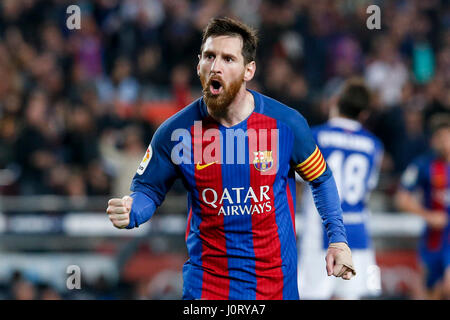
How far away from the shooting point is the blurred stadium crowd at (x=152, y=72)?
945cm

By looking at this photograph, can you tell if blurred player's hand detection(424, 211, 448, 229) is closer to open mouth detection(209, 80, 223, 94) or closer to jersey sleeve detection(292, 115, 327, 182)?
jersey sleeve detection(292, 115, 327, 182)

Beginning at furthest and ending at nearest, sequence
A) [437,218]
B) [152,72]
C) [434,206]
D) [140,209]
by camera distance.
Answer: [152,72] < [434,206] < [437,218] < [140,209]

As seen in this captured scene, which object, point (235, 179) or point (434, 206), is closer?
point (235, 179)

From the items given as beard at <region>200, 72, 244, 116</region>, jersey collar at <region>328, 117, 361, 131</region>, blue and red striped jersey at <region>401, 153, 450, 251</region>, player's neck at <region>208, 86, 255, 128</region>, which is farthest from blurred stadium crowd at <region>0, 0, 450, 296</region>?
beard at <region>200, 72, 244, 116</region>

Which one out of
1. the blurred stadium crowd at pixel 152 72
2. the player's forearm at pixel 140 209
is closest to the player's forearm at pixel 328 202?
the player's forearm at pixel 140 209

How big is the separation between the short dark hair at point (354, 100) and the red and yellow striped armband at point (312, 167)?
2.51m

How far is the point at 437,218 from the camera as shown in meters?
7.87

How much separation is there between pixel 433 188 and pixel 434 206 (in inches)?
7.2

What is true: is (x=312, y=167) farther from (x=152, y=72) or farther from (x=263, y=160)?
(x=152, y=72)

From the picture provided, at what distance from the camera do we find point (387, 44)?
11945 millimetres

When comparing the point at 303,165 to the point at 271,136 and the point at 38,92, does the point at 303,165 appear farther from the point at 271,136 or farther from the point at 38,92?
the point at 38,92

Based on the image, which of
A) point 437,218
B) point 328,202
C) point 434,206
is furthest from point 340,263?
point 434,206

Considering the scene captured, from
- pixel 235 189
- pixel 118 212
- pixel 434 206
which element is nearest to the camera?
pixel 118 212

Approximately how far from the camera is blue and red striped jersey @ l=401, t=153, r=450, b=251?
7.98 m
